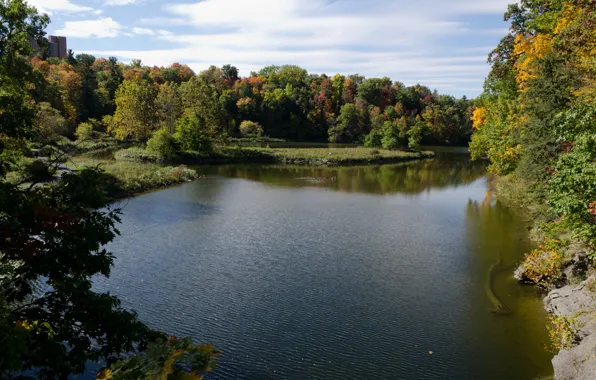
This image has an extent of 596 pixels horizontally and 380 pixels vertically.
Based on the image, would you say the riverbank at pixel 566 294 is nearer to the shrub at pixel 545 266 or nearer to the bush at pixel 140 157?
the shrub at pixel 545 266

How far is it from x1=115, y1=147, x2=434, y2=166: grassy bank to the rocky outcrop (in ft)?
134

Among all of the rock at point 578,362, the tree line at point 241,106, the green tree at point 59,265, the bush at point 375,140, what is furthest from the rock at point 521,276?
the bush at point 375,140

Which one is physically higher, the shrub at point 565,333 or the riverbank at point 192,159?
the riverbank at point 192,159

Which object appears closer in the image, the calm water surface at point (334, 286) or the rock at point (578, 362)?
the rock at point (578, 362)

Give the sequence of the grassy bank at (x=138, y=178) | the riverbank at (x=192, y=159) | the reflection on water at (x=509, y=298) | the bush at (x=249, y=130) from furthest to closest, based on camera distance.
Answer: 1. the bush at (x=249, y=130)
2. the riverbank at (x=192, y=159)
3. the grassy bank at (x=138, y=178)
4. the reflection on water at (x=509, y=298)

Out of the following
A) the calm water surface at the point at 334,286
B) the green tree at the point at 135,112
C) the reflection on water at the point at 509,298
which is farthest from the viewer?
the green tree at the point at 135,112

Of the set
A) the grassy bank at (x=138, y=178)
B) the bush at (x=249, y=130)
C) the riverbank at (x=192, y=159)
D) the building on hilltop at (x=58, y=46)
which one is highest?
the building on hilltop at (x=58, y=46)

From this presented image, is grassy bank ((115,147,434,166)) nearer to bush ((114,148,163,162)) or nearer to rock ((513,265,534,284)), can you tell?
bush ((114,148,163,162))

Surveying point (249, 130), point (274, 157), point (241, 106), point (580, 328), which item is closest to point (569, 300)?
point (580, 328)

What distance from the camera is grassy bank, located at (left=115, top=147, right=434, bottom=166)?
47359 mm

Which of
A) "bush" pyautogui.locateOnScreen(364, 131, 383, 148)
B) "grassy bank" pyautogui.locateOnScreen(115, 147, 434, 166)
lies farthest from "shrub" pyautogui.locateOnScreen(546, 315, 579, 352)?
"bush" pyautogui.locateOnScreen(364, 131, 383, 148)

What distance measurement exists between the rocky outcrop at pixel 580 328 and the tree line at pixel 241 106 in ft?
140

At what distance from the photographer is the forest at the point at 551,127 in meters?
12.2

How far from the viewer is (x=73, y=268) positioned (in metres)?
7.06
